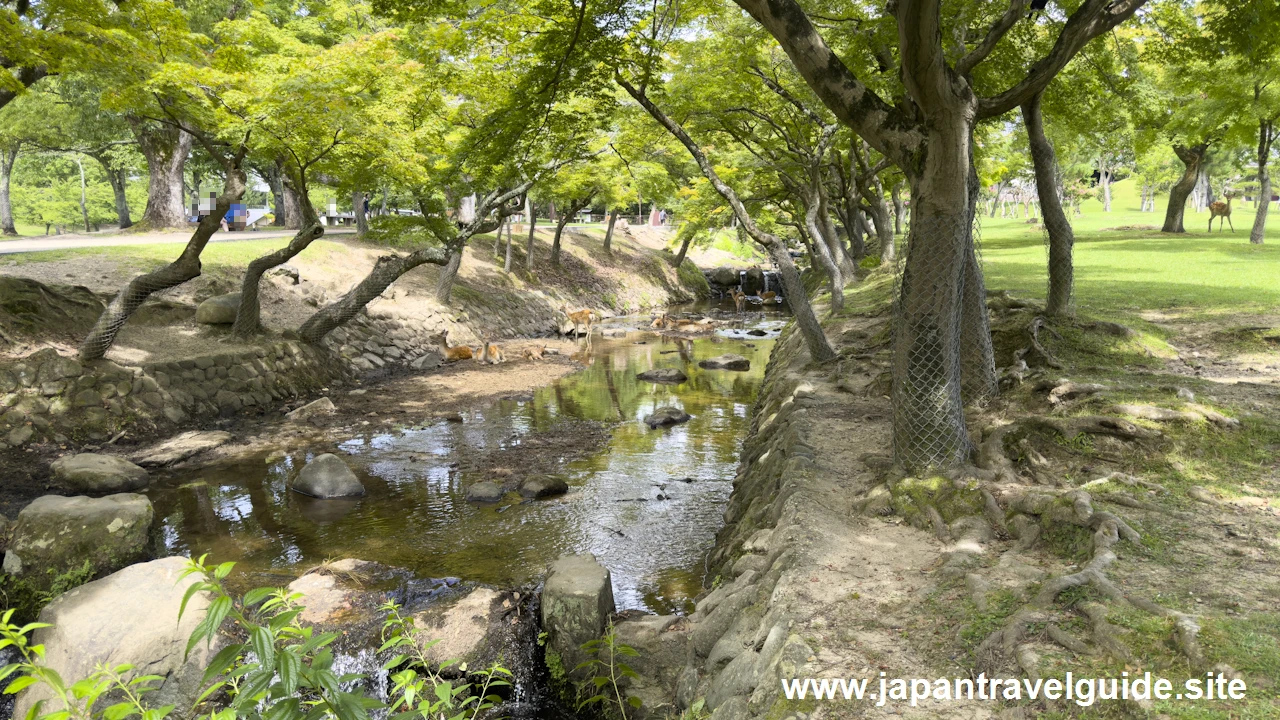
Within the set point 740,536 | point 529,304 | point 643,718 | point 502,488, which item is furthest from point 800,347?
point 529,304

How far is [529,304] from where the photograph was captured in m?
26.5

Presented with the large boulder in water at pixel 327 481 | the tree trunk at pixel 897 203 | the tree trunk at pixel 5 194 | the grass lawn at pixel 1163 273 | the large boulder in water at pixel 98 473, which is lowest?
the large boulder in water at pixel 327 481

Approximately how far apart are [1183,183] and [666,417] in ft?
84.5

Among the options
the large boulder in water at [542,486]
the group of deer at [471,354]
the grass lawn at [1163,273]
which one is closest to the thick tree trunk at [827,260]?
the grass lawn at [1163,273]

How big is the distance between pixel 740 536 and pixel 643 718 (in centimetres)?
234

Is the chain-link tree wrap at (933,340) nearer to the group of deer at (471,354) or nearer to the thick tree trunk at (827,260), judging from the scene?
the thick tree trunk at (827,260)

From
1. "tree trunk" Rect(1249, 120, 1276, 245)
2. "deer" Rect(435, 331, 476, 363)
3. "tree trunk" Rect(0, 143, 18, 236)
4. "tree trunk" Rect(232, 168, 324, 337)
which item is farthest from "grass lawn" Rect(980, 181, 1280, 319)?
"tree trunk" Rect(0, 143, 18, 236)

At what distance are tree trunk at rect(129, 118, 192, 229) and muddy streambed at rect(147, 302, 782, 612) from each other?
16993mm

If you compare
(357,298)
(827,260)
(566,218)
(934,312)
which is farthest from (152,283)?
(566,218)

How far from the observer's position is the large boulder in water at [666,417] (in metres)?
13.2

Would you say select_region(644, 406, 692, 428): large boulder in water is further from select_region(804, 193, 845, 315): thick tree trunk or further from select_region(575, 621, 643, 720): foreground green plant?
select_region(575, 621, 643, 720): foreground green plant

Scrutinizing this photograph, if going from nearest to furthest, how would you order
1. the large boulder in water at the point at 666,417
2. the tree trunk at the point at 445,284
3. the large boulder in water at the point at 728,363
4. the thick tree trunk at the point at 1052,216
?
the thick tree trunk at the point at 1052,216 → the large boulder in water at the point at 666,417 → the large boulder in water at the point at 728,363 → the tree trunk at the point at 445,284

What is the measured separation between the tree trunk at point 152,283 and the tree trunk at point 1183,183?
29312 mm

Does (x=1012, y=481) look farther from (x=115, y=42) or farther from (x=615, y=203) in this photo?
(x=615, y=203)
